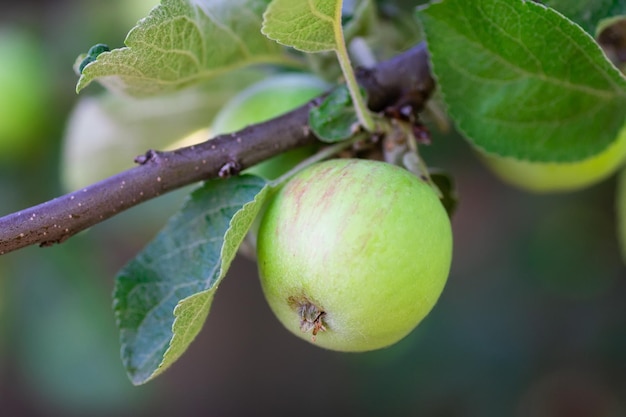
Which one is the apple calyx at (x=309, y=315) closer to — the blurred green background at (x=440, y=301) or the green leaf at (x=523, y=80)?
the green leaf at (x=523, y=80)

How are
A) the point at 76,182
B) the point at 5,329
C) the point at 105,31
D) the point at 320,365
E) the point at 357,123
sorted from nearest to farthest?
the point at 357,123, the point at 76,182, the point at 105,31, the point at 5,329, the point at 320,365

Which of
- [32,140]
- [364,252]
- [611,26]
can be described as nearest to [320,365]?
[32,140]

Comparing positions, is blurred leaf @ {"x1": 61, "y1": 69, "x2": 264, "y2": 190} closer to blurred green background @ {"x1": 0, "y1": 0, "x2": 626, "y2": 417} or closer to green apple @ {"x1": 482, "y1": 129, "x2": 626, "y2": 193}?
blurred green background @ {"x1": 0, "y1": 0, "x2": 626, "y2": 417}

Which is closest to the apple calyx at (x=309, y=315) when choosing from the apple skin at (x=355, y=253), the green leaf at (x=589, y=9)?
the apple skin at (x=355, y=253)

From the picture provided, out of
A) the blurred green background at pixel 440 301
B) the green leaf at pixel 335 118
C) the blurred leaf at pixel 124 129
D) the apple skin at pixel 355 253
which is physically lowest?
the blurred green background at pixel 440 301

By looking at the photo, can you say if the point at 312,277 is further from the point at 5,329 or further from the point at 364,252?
the point at 5,329

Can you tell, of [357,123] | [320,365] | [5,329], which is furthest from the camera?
[320,365]

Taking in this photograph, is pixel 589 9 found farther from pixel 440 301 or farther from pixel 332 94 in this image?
pixel 440 301

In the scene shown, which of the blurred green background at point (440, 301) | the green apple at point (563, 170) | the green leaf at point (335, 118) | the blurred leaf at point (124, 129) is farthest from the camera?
the blurred green background at point (440, 301)
